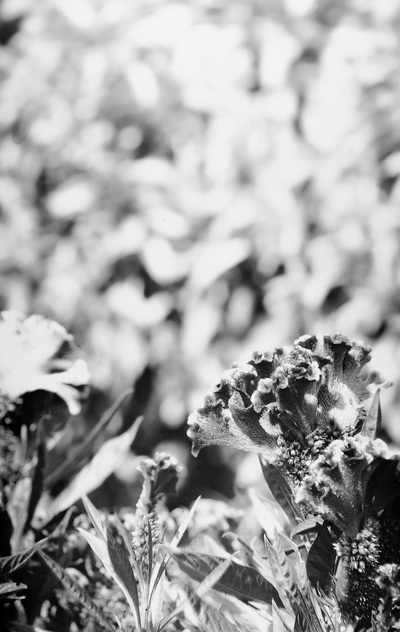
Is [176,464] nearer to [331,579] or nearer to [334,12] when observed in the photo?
[331,579]

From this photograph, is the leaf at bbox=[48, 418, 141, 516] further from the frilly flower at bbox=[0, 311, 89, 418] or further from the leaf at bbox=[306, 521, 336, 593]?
the leaf at bbox=[306, 521, 336, 593]

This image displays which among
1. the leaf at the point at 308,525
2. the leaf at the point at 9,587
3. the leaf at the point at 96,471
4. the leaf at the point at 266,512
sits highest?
the leaf at the point at 308,525

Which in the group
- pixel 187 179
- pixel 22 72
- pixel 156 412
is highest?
pixel 22 72

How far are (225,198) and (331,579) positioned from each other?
1038 millimetres

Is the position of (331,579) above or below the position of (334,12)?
below

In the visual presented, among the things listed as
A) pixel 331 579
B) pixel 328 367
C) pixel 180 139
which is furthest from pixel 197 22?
pixel 331 579

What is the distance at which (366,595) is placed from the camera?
2.03 feet

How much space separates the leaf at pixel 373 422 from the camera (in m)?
0.67

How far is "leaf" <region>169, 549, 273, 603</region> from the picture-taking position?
0.66 metres

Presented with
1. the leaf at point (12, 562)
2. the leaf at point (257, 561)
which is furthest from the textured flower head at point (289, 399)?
the leaf at point (12, 562)

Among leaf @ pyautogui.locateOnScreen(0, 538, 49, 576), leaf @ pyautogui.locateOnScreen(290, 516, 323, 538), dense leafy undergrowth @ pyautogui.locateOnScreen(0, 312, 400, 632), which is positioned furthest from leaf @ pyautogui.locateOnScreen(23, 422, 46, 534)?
leaf @ pyautogui.locateOnScreen(290, 516, 323, 538)

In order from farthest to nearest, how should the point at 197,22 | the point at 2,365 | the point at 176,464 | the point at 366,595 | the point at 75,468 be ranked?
the point at 197,22
the point at 75,468
the point at 2,365
the point at 176,464
the point at 366,595

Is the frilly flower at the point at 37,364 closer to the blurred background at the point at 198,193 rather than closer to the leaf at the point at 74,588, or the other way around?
the leaf at the point at 74,588

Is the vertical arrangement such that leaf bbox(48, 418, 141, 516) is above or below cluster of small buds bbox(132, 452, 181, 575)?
below
